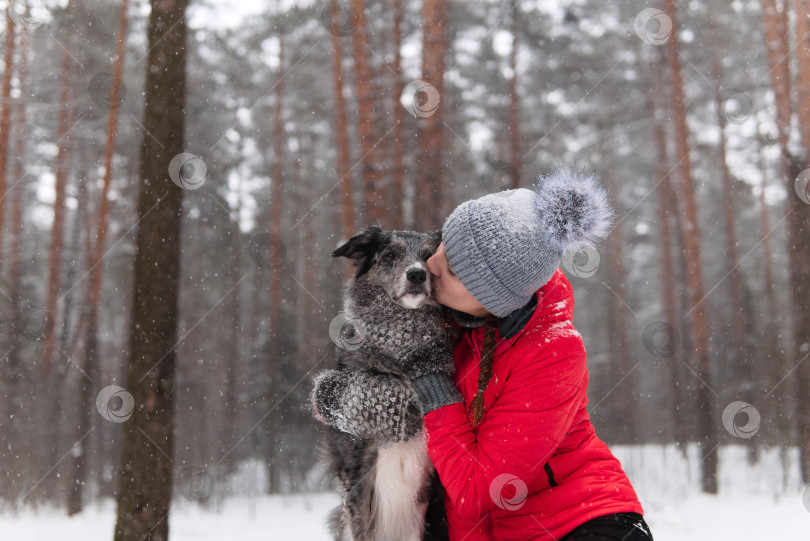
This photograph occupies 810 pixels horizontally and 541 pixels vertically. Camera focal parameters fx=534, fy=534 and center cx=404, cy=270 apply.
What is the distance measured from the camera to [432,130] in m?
8.09

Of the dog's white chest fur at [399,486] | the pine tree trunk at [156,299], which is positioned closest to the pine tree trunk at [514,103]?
the pine tree trunk at [156,299]

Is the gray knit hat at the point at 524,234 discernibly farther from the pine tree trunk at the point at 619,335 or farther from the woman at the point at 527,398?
the pine tree trunk at the point at 619,335

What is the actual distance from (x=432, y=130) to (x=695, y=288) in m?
6.04

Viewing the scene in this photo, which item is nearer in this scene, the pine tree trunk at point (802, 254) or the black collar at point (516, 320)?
the black collar at point (516, 320)

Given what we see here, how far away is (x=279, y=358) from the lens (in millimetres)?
11992

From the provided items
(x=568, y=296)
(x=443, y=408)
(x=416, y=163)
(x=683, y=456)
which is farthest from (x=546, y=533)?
(x=683, y=456)

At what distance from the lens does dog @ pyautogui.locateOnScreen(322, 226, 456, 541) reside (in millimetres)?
2629

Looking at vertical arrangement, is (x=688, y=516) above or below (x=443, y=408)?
below

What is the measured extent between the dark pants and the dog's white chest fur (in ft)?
2.45

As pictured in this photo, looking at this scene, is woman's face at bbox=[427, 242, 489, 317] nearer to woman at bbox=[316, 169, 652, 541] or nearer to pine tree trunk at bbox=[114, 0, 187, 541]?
woman at bbox=[316, 169, 652, 541]

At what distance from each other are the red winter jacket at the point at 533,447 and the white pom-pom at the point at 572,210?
341mm

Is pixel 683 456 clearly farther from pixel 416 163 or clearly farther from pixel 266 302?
pixel 266 302

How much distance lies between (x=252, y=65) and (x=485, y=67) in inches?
204

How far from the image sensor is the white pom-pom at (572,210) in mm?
2215
